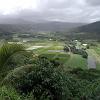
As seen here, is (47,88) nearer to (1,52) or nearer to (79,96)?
(79,96)

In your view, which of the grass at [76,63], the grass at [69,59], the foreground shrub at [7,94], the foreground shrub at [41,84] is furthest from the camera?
the grass at [69,59]

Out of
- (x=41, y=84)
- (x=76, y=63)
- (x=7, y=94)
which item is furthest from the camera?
(x=76, y=63)

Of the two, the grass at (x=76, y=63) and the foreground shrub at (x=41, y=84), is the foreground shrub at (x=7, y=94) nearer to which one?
the foreground shrub at (x=41, y=84)

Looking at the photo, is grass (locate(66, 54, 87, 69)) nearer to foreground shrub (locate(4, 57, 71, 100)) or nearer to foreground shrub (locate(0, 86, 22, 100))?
foreground shrub (locate(4, 57, 71, 100))

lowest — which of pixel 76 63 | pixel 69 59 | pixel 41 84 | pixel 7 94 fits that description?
pixel 69 59

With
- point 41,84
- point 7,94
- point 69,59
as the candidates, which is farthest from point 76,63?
point 7,94

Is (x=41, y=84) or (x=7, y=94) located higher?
(x=7, y=94)

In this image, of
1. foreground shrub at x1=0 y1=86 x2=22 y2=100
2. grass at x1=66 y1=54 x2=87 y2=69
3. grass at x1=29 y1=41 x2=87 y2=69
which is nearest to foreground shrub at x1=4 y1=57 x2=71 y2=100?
foreground shrub at x1=0 y1=86 x2=22 y2=100

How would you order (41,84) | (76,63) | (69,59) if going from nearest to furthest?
1. (41,84)
2. (76,63)
3. (69,59)

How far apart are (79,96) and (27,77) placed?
12.2 feet

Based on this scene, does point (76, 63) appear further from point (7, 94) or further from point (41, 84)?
point (7, 94)

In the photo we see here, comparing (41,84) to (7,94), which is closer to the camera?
(7,94)

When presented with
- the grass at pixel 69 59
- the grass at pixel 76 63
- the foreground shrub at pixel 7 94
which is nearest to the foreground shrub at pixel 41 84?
the foreground shrub at pixel 7 94

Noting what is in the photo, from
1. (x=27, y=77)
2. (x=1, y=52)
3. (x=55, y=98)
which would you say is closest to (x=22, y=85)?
(x=27, y=77)
